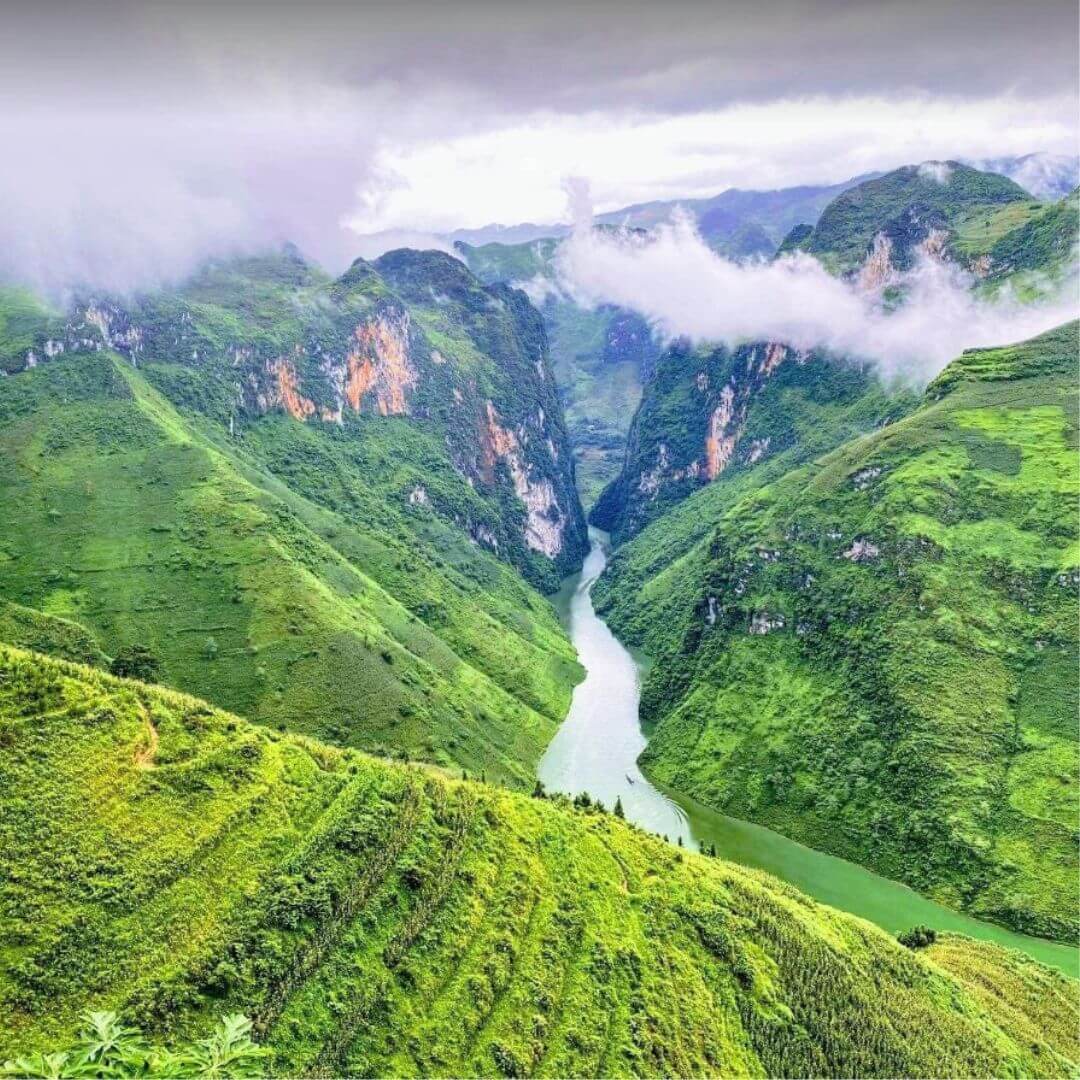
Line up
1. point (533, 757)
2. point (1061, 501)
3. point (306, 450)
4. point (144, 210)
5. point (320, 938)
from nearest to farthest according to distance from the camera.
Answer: point (320, 938) → point (1061, 501) → point (533, 757) → point (306, 450) → point (144, 210)

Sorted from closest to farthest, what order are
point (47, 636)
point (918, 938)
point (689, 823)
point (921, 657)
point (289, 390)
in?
1. point (918, 938)
2. point (47, 636)
3. point (921, 657)
4. point (689, 823)
5. point (289, 390)

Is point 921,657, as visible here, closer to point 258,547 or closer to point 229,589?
point 258,547

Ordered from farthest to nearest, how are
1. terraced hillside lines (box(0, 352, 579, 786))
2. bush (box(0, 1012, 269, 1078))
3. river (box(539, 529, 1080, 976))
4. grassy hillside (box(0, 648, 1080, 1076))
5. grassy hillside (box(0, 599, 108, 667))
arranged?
terraced hillside lines (box(0, 352, 579, 786)) → river (box(539, 529, 1080, 976)) → grassy hillside (box(0, 599, 108, 667)) → grassy hillside (box(0, 648, 1080, 1076)) → bush (box(0, 1012, 269, 1078))

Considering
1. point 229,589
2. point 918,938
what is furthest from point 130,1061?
point 229,589

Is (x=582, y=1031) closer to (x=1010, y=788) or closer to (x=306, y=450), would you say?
(x=1010, y=788)

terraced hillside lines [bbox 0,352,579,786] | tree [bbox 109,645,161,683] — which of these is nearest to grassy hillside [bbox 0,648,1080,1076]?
tree [bbox 109,645,161,683]

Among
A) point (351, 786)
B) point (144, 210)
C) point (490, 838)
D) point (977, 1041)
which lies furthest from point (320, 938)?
point (144, 210)

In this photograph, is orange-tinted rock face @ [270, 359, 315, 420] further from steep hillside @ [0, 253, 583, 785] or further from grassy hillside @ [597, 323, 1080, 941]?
grassy hillside @ [597, 323, 1080, 941]
